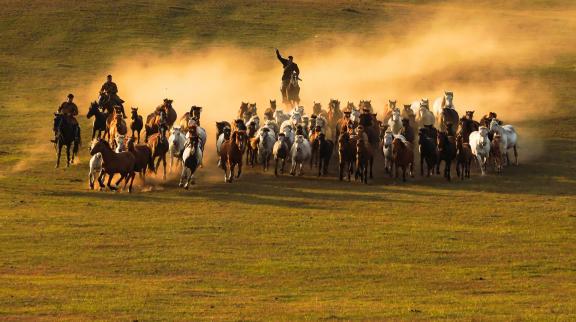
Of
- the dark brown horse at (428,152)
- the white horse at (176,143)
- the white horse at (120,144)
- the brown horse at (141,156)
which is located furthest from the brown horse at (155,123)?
the dark brown horse at (428,152)

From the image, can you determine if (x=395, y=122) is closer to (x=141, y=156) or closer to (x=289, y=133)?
(x=289, y=133)

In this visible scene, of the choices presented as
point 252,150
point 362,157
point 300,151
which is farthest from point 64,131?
point 362,157

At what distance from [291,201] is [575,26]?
201 feet

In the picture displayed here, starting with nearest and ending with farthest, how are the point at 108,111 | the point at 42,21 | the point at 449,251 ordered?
the point at 449,251 < the point at 108,111 < the point at 42,21

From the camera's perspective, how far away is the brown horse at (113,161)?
44438mm

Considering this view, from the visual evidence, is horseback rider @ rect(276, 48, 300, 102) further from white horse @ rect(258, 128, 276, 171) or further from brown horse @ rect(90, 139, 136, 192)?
brown horse @ rect(90, 139, 136, 192)

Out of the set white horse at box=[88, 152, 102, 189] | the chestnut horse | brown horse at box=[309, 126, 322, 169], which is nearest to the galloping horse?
brown horse at box=[309, 126, 322, 169]

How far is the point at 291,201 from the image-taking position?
43.5 metres

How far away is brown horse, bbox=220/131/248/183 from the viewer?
156ft

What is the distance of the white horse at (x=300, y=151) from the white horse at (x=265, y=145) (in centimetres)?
135

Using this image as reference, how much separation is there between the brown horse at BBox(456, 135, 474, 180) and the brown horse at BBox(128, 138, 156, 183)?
1124cm

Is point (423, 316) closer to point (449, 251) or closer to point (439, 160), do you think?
point (449, 251)

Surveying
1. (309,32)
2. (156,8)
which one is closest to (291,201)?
(309,32)

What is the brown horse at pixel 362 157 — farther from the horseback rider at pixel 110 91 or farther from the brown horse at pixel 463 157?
the horseback rider at pixel 110 91
